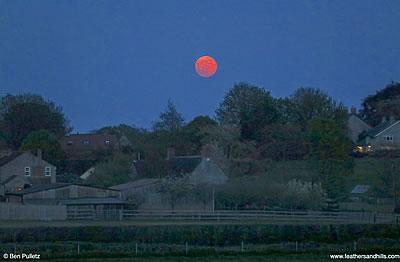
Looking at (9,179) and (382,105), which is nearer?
(9,179)

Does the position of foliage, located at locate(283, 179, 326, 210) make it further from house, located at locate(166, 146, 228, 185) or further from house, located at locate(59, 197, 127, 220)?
house, located at locate(59, 197, 127, 220)

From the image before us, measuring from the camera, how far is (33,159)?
85375 millimetres

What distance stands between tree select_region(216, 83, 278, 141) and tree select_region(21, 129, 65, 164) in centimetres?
1944

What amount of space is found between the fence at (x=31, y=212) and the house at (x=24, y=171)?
16.3 m

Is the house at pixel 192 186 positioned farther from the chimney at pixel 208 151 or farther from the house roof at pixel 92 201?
the chimney at pixel 208 151

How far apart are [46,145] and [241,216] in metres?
37.9

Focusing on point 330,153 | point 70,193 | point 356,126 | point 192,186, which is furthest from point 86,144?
point 330,153

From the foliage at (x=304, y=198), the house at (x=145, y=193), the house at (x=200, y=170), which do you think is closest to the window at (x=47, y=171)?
the house at (x=200, y=170)

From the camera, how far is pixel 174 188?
71.2 m

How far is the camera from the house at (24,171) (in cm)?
8125

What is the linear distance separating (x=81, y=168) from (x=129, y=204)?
28.7 metres

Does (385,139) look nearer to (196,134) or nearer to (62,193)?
(196,134)

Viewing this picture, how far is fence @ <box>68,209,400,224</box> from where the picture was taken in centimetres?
5959

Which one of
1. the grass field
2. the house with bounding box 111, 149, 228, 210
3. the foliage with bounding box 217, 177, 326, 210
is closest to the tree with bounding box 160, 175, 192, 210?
the house with bounding box 111, 149, 228, 210
